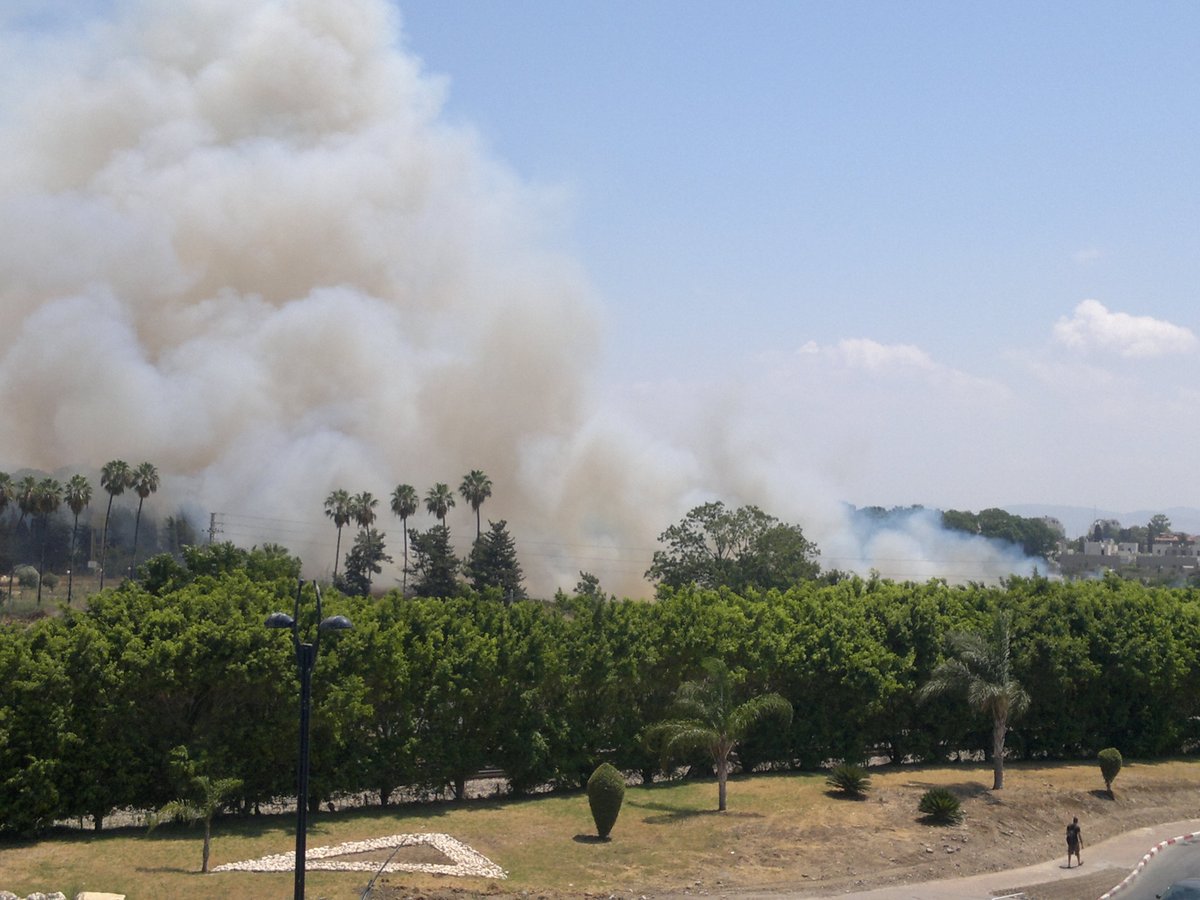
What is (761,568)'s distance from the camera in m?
76.2

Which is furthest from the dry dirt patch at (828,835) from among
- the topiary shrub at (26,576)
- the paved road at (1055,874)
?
the topiary shrub at (26,576)

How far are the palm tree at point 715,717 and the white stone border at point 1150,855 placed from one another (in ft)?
30.3

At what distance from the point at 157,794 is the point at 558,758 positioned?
1067 cm

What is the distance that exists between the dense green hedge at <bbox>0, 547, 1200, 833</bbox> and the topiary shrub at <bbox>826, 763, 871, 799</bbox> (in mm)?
3474

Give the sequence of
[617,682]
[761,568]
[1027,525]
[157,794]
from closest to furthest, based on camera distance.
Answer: [157,794] → [617,682] → [761,568] → [1027,525]

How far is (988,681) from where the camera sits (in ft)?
115

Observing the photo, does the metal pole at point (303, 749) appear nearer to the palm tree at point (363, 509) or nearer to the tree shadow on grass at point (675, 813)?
the tree shadow on grass at point (675, 813)

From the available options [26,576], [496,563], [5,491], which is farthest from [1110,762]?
[26,576]

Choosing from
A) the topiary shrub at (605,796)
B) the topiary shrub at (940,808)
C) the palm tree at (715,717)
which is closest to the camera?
the topiary shrub at (605,796)

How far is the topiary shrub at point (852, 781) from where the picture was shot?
109 feet

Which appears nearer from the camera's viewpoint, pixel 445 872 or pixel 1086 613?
pixel 445 872

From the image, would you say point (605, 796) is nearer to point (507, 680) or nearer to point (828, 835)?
point (507, 680)

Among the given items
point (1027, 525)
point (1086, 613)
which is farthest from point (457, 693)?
point (1027, 525)

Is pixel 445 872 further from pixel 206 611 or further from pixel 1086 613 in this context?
pixel 1086 613
